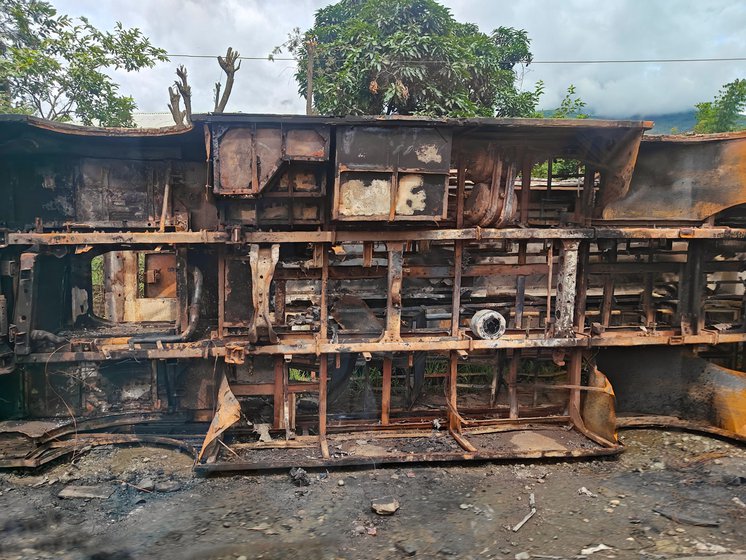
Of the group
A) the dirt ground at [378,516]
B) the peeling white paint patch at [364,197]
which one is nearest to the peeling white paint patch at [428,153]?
the peeling white paint patch at [364,197]

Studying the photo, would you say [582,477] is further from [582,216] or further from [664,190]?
[664,190]

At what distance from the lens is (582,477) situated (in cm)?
538

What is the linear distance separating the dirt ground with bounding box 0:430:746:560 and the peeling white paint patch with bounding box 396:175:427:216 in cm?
282

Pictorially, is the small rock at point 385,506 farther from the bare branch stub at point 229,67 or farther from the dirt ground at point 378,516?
the bare branch stub at point 229,67

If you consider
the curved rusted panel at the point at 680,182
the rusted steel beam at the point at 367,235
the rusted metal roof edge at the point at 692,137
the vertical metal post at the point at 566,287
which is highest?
the rusted metal roof edge at the point at 692,137

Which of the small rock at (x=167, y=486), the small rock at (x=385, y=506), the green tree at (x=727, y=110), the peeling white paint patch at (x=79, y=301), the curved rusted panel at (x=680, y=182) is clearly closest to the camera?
the small rock at (x=385, y=506)

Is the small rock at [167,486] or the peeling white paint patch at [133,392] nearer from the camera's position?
the small rock at [167,486]

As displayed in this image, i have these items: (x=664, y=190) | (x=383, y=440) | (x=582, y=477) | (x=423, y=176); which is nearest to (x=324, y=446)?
(x=383, y=440)

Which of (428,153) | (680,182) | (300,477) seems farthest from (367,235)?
(680,182)

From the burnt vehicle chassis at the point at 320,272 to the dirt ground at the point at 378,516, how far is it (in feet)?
0.97

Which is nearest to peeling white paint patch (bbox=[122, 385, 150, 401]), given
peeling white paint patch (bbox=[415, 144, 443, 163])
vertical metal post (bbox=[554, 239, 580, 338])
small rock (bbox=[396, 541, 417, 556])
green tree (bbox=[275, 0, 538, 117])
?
small rock (bbox=[396, 541, 417, 556])

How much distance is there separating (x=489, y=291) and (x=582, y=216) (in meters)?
2.37

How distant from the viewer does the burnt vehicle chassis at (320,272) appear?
17.3 ft

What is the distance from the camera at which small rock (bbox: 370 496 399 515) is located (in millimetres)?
4613
